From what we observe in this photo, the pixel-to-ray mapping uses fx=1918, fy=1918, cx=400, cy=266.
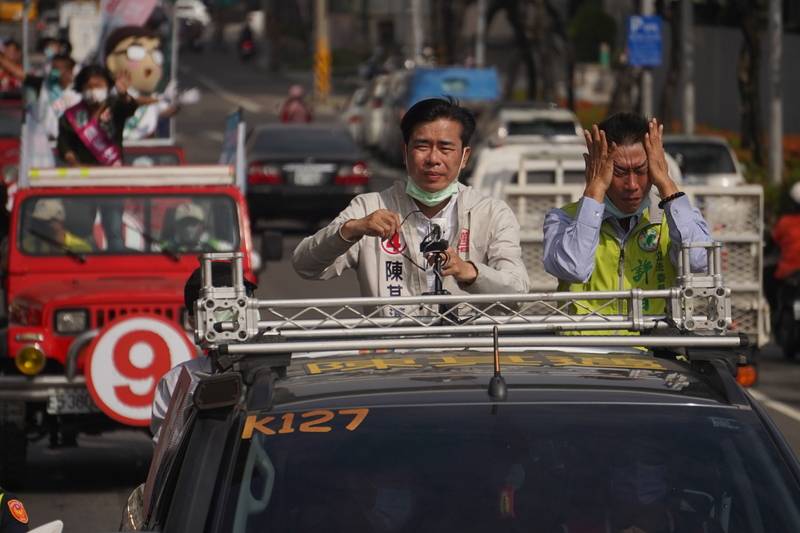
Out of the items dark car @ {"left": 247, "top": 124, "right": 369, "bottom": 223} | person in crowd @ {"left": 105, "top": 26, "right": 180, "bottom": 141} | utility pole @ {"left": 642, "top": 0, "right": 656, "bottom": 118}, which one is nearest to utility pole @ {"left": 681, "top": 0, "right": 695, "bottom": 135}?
utility pole @ {"left": 642, "top": 0, "right": 656, "bottom": 118}

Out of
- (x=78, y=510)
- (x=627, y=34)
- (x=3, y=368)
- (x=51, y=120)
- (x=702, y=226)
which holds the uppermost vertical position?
(x=627, y=34)

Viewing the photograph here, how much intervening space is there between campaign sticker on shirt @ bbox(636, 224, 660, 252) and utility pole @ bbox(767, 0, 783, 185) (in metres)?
21.8

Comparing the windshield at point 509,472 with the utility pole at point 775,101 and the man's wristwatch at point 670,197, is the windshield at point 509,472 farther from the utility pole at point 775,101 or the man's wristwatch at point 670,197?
the utility pole at point 775,101

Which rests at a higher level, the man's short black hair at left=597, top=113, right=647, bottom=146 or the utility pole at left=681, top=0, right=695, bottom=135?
the utility pole at left=681, top=0, right=695, bottom=135

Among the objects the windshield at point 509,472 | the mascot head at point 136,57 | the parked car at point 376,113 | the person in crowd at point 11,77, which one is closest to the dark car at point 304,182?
the person in crowd at point 11,77

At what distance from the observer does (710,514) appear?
14.4ft

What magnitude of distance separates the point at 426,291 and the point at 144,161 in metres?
10.9

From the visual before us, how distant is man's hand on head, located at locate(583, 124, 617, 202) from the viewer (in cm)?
631

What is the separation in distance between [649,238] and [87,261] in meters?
5.99

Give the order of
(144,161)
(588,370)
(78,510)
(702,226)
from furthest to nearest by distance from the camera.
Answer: (144,161), (78,510), (702,226), (588,370)

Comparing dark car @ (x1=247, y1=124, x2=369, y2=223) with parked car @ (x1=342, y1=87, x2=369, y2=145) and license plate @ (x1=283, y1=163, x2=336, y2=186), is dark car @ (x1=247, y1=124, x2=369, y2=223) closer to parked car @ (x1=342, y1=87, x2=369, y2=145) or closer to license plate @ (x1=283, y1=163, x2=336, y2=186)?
license plate @ (x1=283, y1=163, x2=336, y2=186)

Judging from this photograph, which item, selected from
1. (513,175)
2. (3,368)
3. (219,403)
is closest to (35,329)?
(3,368)

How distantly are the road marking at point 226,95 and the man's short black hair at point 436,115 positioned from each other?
5387 centimetres

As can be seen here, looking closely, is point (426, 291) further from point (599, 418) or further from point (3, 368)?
point (3, 368)
